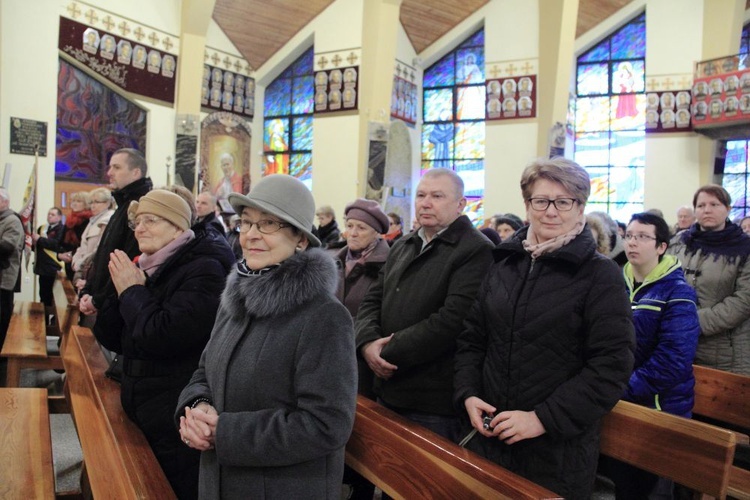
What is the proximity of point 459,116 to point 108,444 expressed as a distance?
16.3 meters

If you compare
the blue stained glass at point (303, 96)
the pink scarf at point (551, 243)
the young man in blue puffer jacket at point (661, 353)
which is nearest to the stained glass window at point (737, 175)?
the blue stained glass at point (303, 96)

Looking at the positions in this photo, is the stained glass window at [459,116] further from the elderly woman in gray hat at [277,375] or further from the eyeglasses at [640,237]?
the elderly woman in gray hat at [277,375]

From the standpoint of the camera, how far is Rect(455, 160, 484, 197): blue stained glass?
1744 cm

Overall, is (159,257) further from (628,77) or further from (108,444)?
(628,77)

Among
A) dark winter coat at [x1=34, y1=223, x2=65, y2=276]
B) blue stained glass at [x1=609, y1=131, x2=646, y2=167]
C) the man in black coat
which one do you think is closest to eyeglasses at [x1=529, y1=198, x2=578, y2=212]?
the man in black coat

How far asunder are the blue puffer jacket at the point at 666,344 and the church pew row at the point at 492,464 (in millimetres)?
475

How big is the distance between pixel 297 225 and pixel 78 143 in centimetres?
1147

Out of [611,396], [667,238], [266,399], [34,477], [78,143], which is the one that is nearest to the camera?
[266,399]

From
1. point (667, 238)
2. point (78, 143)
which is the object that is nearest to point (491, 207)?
point (78, 143)

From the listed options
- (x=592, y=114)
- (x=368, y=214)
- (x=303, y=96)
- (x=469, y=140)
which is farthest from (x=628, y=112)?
(x=368, y=214)

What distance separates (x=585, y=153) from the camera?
57.6 feet

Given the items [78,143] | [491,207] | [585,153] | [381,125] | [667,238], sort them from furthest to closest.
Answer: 1. [585,153]
2. [491,207]
3. [381,125]
4. [78,143]
5. [667,238]

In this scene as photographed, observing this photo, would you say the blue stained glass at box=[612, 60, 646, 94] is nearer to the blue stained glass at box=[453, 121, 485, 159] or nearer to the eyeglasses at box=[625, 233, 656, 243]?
the blue stained glass at box=[453, 121, 485, 159]

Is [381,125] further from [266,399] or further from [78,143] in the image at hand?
[266,399]
